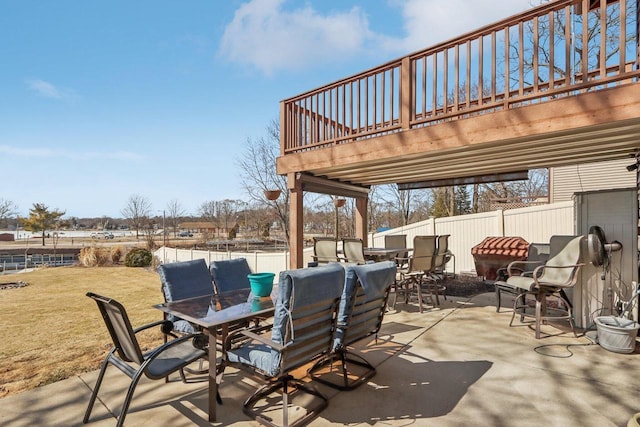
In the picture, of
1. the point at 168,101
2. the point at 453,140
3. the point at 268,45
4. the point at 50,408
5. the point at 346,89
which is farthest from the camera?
the point at 168,101

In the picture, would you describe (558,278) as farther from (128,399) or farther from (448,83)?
(128,399)

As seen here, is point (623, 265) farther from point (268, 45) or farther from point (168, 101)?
point (168, 101)

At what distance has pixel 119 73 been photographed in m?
10.1

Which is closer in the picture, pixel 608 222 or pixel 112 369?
pixel 112 369

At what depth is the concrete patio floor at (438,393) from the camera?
7.27 feet

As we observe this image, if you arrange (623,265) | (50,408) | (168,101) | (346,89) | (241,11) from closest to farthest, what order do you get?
(50,408)
(623,265)
(346,89)
(241,11)
(168,101)

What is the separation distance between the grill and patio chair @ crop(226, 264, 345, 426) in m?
6.46

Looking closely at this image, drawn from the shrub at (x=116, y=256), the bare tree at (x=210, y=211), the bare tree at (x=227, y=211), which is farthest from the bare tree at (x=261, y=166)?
the bare tree at (x=210, y=211)

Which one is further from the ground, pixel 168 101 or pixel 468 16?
pixel 468 16

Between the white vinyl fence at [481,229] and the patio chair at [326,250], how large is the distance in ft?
13.4

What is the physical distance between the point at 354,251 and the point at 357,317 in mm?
3049

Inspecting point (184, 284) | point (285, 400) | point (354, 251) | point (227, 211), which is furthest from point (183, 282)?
point (227, 211)

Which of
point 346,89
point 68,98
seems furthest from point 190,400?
point 68,98

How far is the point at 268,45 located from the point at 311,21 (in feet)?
4.89
